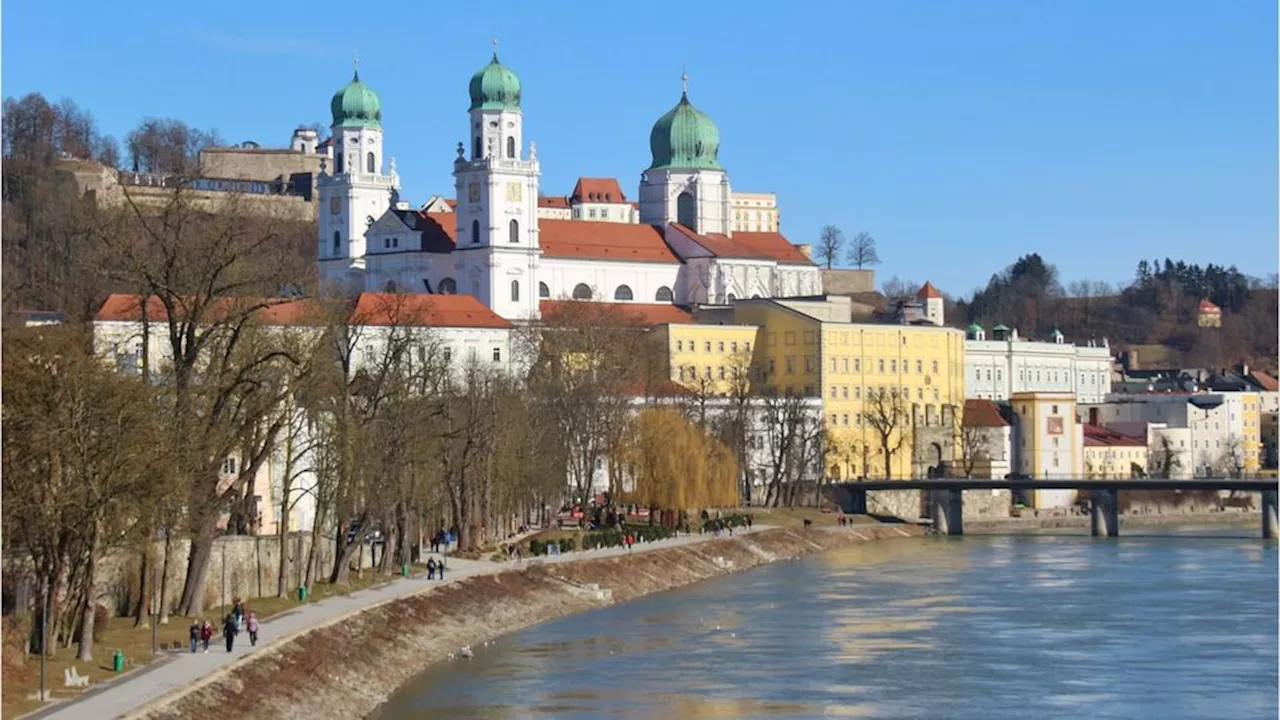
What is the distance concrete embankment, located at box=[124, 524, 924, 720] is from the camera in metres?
43.7

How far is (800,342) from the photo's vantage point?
144 m

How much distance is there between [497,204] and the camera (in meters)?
146

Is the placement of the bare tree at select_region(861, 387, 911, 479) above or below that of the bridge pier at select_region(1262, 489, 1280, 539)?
above

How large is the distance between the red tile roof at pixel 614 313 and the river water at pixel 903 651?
48.3m

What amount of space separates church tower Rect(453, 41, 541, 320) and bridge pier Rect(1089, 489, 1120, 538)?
39483 mm

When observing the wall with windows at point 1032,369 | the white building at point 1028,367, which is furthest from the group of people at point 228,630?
the wall with windows at point 1032,369

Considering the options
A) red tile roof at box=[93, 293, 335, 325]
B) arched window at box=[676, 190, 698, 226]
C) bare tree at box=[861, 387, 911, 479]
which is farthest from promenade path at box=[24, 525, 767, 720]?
arched window at box=[676, 190, 698, 226]

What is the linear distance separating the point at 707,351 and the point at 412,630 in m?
87.7

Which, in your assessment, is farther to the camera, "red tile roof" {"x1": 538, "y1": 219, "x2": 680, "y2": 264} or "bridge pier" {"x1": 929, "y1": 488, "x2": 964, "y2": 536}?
"red tile roof" {"x1": 538, "y1": 219, "x2": 680, "y2": 264}

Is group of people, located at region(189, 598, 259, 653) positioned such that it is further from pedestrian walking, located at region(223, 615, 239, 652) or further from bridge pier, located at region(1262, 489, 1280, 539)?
bridge pier, located at region(1262, 489, 1280, 539)

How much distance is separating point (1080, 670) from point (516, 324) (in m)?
85.5

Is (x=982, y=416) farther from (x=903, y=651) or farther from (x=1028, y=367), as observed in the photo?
(x=903, y=651)

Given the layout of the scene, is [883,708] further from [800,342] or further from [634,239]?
[634,239]

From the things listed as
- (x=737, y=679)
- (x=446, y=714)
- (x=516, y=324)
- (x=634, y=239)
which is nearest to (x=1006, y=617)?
(x=737, y=679)
